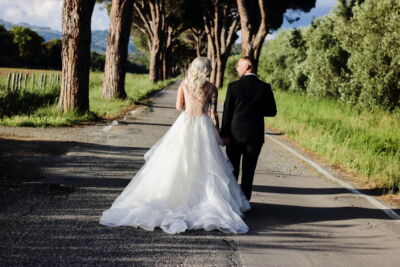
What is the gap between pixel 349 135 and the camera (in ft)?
39.6

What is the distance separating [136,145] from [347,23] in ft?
50.4

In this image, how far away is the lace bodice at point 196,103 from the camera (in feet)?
17.4

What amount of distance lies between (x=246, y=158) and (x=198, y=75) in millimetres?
1181

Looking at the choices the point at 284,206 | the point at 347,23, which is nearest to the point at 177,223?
the point at 284,206

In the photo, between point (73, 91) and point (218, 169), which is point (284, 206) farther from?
point (73, 91)

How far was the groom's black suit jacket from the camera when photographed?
5293 mm

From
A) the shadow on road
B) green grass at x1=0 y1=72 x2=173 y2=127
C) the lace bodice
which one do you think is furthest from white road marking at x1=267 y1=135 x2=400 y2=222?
green grass at x1=0 y1=72 x2=173 y2=127

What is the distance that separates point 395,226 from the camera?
5348mm

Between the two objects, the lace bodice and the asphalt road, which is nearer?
the asphalt road

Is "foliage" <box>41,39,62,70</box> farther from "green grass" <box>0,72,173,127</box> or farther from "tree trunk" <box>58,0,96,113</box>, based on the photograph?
"tree trunk" <box>58,0,96,113</box>

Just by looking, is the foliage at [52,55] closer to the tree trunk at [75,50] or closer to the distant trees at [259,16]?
the distant trees at [259,16]

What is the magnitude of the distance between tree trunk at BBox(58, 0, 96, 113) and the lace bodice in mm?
7982

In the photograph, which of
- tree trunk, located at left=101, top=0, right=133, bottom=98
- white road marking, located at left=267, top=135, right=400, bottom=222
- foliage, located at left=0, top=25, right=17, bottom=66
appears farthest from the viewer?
foliage, located at left=0, top=25, right=17, bottom=66

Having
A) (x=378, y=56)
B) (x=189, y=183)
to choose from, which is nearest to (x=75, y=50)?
(x=189, y=183)
